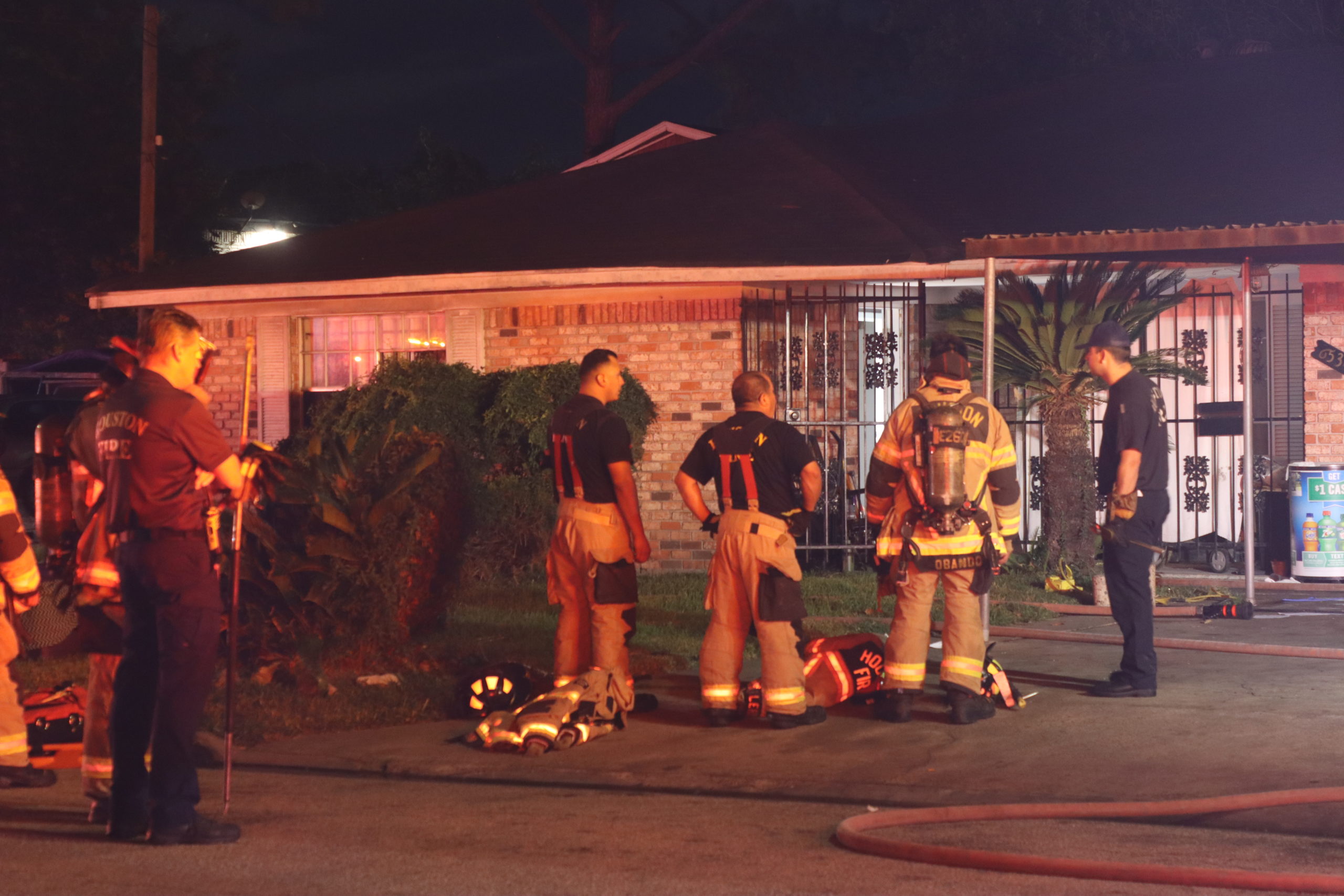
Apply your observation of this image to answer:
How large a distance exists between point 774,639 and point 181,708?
315cm

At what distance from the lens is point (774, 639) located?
25.1 ft

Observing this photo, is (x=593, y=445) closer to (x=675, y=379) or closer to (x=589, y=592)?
(x=589, y=592)

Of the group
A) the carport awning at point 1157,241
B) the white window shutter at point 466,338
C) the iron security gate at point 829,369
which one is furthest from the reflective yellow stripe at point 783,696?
the white window shutter at point 466,338

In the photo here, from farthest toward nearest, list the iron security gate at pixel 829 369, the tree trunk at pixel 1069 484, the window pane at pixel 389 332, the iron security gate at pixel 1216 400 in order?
the window pane at pixel 389 332, the iron security gate at pixel 1216 400, the iron security gate at pixel 829 369, the tree trunk at pixel 1069 484

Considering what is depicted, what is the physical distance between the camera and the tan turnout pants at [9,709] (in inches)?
257

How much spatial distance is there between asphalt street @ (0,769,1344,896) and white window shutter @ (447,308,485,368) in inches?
345

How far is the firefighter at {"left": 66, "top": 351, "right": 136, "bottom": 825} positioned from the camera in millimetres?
5973

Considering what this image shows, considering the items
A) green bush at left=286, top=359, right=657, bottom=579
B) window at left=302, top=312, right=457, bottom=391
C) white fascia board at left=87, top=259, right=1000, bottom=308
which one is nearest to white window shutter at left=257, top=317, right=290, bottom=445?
window at left=302, top=312, right=457, bottom=391

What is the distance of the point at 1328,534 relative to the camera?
41.5ft

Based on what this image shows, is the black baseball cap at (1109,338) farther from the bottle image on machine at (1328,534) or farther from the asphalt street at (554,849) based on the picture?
the bottle image on machine at (1328,534)

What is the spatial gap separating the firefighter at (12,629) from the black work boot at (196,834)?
1411mm

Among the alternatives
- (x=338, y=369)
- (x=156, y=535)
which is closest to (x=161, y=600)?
(x=156, y=535)

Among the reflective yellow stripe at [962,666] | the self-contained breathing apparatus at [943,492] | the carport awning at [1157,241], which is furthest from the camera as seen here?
the carport awning at [1157,241]

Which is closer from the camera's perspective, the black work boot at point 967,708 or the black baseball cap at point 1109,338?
the black work boot at point 967,708
